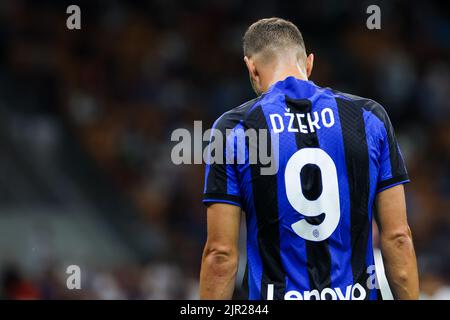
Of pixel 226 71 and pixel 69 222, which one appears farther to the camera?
pixel 226 71

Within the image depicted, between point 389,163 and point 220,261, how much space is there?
2.28ft

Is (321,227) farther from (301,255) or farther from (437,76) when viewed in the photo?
(437,76)

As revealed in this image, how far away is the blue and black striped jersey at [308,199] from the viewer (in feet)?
9.89

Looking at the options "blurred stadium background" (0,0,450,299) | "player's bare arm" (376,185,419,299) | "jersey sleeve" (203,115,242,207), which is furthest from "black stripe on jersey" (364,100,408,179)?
"blurred stadium background" (0,0,450,299)

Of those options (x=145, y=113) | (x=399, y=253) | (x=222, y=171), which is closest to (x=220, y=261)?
(x=222, y=171)

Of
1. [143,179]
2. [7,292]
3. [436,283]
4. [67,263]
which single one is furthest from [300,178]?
[143,179]

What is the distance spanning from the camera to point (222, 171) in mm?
3061

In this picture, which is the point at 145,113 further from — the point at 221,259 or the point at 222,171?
the point at 221,259

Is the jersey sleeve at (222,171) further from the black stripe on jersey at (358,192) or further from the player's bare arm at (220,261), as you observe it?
the black stripe on jersey at (358,192)

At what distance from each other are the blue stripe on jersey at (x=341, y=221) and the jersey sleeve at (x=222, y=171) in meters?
0.32

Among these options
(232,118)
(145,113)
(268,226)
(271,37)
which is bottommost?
(268,226)

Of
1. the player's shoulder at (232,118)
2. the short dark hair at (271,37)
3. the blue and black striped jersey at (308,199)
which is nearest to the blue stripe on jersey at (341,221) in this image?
the blue and black striped jersey at (308,199)

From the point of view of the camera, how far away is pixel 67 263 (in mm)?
9523
